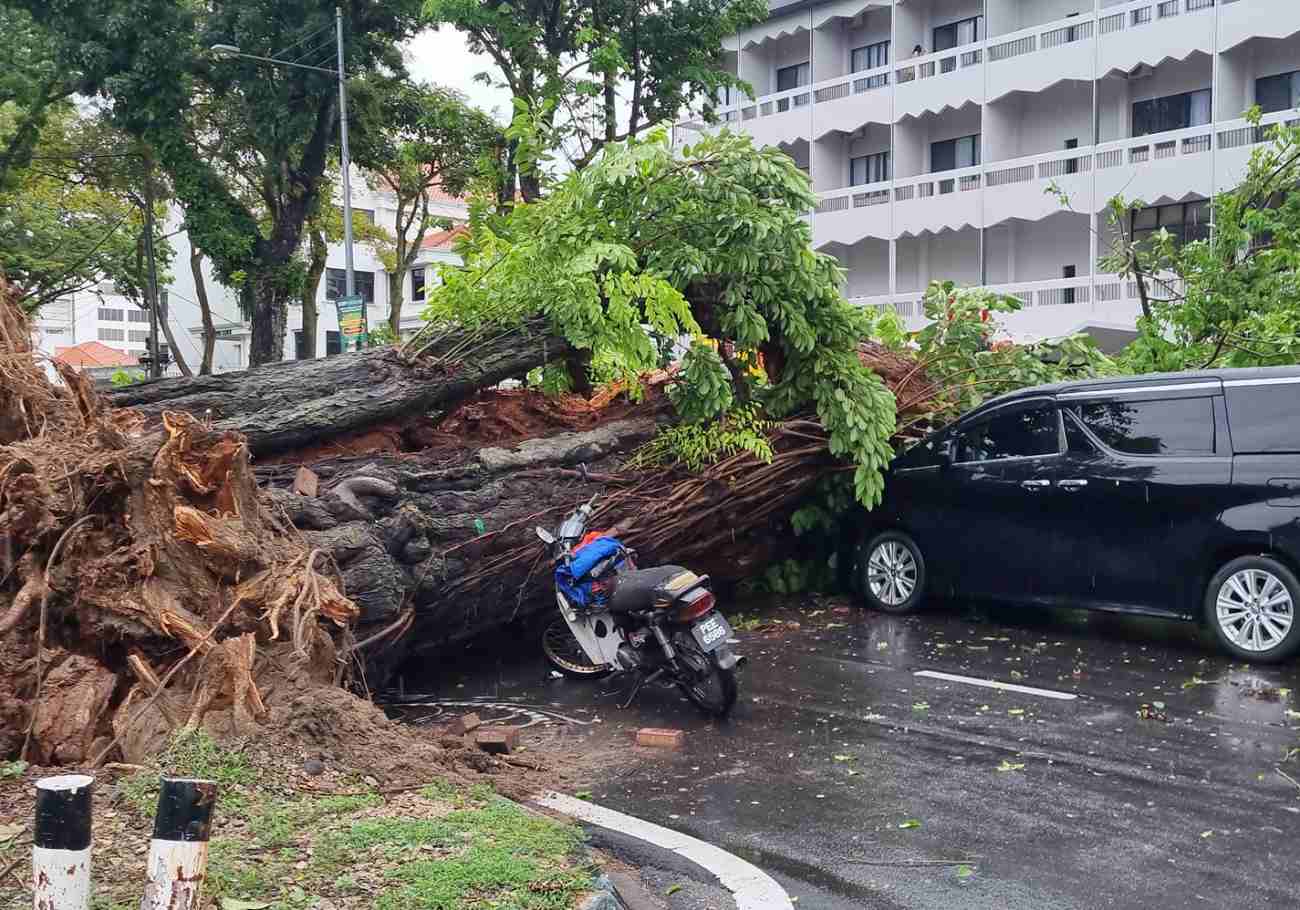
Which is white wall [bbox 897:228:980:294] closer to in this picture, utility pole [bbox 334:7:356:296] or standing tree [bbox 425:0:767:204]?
standing tree [bbox 425:0:767:204]

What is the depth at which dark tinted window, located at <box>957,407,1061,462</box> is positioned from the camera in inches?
384

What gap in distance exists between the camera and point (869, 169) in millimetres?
39719

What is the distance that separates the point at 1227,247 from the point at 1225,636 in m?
5.80

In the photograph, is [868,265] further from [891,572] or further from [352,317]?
[891,572]

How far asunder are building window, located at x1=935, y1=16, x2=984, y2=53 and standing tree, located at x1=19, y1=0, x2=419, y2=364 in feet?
54.0

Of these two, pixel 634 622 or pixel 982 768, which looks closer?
pixel 982 768

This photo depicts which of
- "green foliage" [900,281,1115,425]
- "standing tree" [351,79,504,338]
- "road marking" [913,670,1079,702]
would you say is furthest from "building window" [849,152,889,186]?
"road marking" [913,670,1079,702]

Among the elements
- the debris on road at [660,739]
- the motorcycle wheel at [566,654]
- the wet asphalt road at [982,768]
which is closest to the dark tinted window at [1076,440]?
the wet asphalt road at [982,768]

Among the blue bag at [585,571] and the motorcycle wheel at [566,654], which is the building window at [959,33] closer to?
the motorcycle wheel at [566,654]

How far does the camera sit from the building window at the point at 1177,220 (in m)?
30.8

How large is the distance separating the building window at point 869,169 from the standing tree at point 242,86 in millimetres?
15808

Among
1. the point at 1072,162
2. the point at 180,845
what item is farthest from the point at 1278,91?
the point at 180,845

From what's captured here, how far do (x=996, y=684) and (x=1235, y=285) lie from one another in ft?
20.6

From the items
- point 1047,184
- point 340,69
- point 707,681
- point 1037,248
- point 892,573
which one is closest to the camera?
point 707,681
